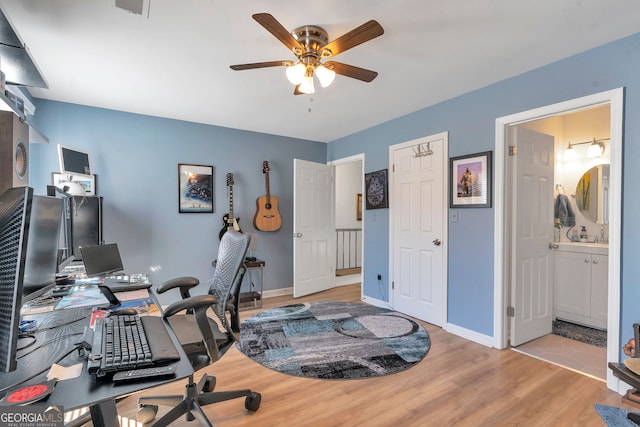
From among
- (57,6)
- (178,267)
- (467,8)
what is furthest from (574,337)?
(57,6)

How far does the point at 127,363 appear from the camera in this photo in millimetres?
844

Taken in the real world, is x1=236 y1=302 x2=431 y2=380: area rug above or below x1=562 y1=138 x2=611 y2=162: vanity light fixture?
below

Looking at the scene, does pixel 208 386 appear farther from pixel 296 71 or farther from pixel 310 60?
pixel 310 60

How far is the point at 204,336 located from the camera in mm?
1495

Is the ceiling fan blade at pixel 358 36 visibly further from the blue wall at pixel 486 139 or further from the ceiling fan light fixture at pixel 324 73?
the blue wall at pixel 486 139

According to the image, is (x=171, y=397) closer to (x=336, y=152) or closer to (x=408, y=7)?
(x=408, y=7)

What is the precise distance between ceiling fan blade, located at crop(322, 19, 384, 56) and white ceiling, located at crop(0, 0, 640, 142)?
19cm

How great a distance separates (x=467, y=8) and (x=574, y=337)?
318cm

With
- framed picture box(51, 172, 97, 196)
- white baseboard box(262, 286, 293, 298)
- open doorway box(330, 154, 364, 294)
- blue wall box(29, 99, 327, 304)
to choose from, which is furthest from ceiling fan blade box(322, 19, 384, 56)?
open doorway box(330, 154, 364, 294)

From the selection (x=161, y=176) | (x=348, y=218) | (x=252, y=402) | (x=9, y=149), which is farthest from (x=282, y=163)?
(x=252, y=402)

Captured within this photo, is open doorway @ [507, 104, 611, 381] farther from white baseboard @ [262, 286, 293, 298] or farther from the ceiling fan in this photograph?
white baseboard @ [262, 286, 293, 298]

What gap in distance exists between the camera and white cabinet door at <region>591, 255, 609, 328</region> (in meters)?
3.09

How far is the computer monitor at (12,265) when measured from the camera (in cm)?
72

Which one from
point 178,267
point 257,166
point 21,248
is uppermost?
Answer: point 257,166
